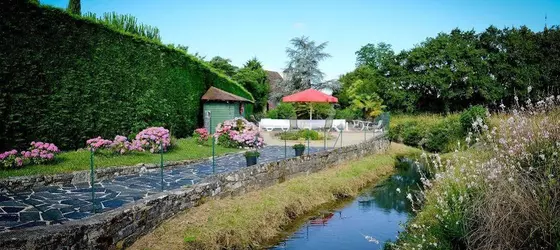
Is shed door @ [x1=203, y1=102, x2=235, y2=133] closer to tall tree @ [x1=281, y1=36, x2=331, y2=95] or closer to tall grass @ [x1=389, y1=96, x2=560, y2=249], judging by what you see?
tall grass @ [x1=389, y1=96, x2=560, y2=249]

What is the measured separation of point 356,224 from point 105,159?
6.43m

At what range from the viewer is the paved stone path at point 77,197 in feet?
17.5

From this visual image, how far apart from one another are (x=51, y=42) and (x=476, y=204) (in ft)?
34.1

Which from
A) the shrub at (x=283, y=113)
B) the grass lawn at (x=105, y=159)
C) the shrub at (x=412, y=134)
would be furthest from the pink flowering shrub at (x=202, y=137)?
the shrub at (x=412, y=134)

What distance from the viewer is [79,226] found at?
4504 millimetres

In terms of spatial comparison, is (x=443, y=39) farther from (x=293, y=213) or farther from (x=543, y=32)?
(x=293, y=213)

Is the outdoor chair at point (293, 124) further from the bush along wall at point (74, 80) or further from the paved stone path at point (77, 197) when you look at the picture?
the paved stone path at point (77, 197)

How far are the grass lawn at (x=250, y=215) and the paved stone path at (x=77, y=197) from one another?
98cm

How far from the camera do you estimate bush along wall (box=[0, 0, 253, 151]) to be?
880 cm

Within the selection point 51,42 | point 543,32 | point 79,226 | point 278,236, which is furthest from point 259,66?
point 79,226

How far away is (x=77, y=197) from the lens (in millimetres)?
6590

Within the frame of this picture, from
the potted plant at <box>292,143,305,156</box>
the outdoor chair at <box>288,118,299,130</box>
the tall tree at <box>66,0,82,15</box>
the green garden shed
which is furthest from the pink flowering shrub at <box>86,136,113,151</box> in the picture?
the outdoor chair at <box>288,118,299,130</box>

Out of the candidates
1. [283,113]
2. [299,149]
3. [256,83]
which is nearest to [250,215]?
[299,149]

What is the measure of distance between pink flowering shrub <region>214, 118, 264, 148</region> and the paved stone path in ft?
13.1
